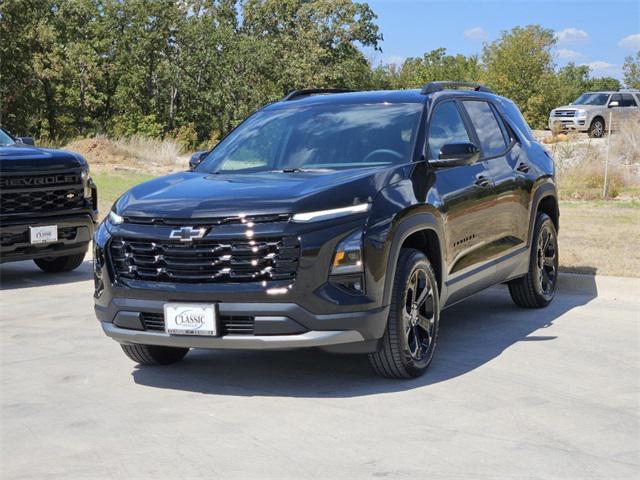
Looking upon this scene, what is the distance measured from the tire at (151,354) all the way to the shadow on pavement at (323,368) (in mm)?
60

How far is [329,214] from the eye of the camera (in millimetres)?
5820

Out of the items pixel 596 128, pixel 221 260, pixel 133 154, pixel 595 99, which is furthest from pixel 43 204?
pixel 595 99

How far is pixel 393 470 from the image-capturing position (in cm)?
460

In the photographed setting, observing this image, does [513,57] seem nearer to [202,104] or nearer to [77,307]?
[202,104]

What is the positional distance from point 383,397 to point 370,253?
852 millimetres

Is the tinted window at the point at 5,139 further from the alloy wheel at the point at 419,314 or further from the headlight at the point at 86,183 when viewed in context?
the alloy wheel at the point at 419,314

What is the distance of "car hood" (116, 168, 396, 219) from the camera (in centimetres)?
582

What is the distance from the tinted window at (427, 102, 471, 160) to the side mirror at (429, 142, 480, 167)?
13 cm

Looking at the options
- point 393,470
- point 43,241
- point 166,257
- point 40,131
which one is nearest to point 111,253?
point 166,257

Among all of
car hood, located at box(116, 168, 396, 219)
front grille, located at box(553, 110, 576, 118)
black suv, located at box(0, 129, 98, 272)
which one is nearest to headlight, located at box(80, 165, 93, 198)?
black suv, located at box(0, 129, 98, 272)

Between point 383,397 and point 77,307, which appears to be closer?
point 383,397

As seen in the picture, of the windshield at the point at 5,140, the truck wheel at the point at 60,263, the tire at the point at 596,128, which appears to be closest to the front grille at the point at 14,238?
the truck wheel at the point at 60,263

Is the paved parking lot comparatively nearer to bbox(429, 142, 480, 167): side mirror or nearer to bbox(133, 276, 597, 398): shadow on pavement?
bbox(133, 276, 597, 398): shadow on pavement

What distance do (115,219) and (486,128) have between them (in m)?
3.28
